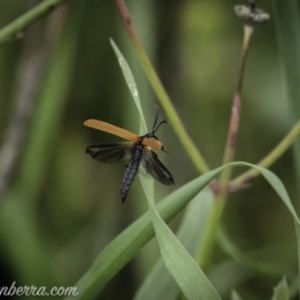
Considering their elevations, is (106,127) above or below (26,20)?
below

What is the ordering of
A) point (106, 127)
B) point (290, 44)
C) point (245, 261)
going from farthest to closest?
point (245, 261) < point (290, 44) < point (106, 127)

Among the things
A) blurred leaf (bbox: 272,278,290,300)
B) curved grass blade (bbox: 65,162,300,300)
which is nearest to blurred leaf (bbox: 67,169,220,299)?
curved grass blade (bbox: 65,162,300,300)

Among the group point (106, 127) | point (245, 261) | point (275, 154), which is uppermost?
point (106, 127)

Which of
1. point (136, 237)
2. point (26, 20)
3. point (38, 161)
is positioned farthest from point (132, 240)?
point (38, 161)

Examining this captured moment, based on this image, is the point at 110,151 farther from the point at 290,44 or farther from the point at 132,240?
the point at 290,44

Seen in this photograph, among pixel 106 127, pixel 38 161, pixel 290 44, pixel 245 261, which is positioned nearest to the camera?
pixel 106 127

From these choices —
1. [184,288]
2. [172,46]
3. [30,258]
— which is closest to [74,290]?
[184,288]

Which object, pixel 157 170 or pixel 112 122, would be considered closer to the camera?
pixel 157 170

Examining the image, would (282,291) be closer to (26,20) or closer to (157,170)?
(157,170)
